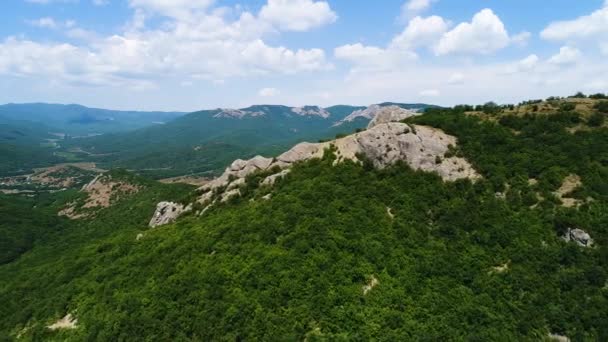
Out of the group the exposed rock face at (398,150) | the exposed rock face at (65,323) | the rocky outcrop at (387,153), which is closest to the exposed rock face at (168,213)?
the rocky outcrop at (387,153)

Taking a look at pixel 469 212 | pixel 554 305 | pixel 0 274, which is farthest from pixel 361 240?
pixel 0 274

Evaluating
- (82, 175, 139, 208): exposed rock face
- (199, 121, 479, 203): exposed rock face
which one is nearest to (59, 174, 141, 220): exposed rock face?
(82, 175, 139, 208): exposed rock face

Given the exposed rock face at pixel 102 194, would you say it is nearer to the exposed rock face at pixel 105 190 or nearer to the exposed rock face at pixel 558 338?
the exposed rock face at pixel 105 190

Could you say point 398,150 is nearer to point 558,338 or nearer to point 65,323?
point 558,338

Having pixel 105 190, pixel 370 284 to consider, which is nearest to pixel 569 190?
pixel 370 284

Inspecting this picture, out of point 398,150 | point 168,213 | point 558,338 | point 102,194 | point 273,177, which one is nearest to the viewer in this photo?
point 558,338

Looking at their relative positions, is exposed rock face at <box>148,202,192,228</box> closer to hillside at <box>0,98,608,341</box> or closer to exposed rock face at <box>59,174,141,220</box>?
hillside at <box>0,98,608,341</box>

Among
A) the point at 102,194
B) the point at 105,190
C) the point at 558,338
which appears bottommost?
the point at 102,194
